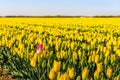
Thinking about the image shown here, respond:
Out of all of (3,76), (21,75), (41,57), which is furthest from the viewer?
(3,76)

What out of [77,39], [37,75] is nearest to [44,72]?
[37,75]

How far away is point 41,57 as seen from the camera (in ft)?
16.5

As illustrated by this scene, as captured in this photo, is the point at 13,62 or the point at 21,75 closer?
the point at 21,75

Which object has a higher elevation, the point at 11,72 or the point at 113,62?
the point at 113,62

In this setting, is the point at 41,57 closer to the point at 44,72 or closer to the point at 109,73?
the point at 44,72

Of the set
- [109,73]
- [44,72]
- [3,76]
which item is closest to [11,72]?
[3,76]

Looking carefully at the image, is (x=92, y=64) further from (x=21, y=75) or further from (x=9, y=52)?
(x=9, y=52)

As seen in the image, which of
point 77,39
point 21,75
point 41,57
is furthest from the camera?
point 77,39

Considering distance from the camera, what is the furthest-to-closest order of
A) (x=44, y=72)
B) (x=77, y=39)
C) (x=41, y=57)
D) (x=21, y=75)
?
(x=77, y=39), (x=21, y=75), (x=41, y=57), (x=44, y=72)

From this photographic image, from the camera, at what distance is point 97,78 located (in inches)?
147

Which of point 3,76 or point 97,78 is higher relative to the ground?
point 97,78

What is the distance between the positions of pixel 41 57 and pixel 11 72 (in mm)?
1742

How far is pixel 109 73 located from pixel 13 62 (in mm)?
3437

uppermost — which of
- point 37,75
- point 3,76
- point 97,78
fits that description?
point 97,78
